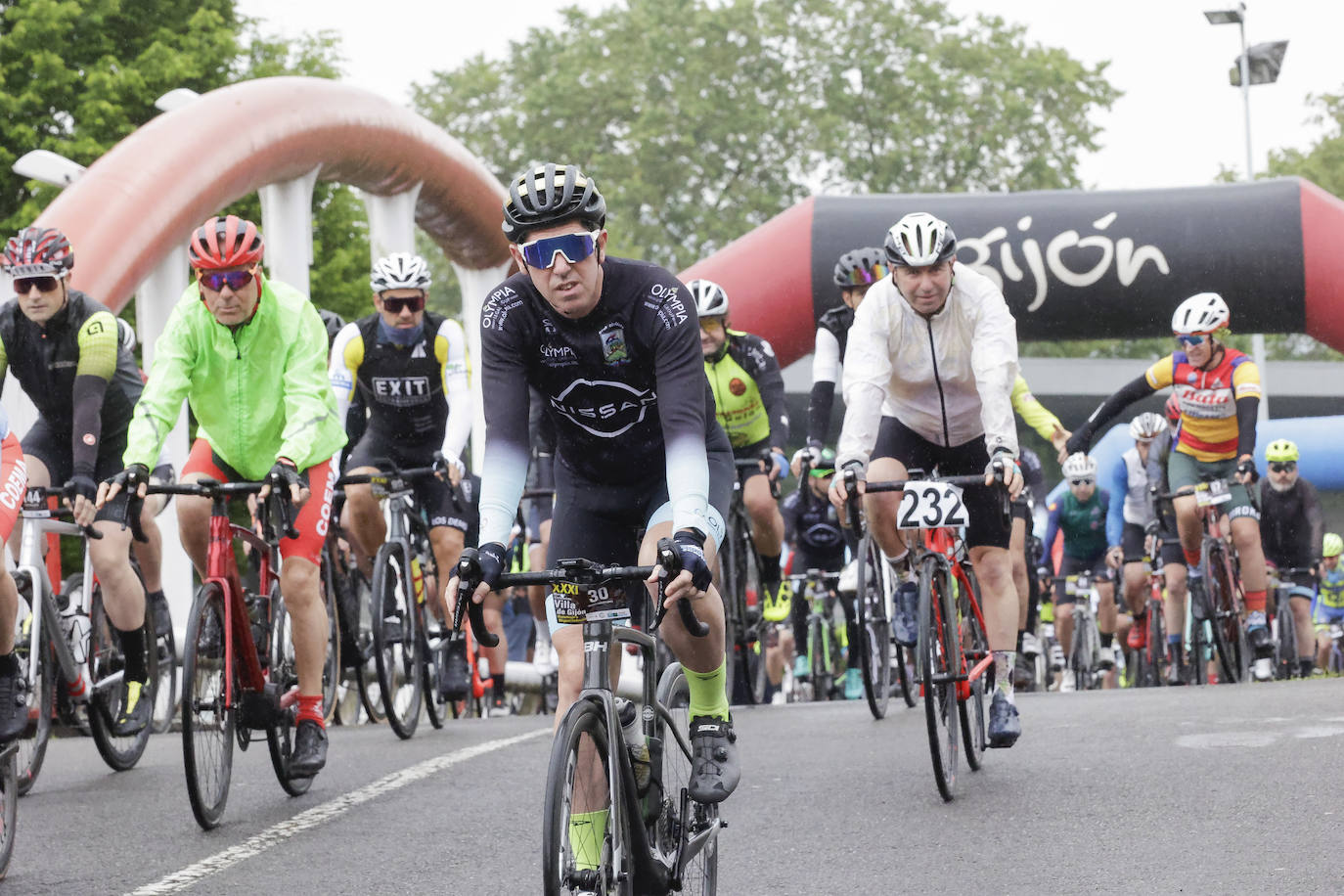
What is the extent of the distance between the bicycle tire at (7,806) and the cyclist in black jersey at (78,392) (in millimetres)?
1926

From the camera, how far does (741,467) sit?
1148 centimetres

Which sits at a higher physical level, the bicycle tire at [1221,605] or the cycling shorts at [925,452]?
the cycling shorts at [925,452]

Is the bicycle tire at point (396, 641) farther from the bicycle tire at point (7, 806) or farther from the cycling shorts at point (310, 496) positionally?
the bicycle tire at point (7, 806)

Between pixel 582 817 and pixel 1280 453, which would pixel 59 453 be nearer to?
pixel 582 817

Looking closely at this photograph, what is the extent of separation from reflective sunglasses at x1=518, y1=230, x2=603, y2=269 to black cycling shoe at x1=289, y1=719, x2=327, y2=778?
352 centimetres

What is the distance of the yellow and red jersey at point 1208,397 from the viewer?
13.1 metres

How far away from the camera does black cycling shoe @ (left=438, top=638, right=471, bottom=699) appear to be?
10.7 m

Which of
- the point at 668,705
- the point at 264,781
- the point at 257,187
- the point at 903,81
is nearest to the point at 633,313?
the point at 668,705

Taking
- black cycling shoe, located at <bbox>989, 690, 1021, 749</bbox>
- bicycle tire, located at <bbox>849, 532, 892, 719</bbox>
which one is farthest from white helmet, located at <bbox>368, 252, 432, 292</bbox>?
black cycling shoe, located at <bbox>989, 690, 1021, 749</bbox>

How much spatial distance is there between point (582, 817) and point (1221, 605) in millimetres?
10090

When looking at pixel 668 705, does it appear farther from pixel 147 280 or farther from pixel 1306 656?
pixel 1306 656

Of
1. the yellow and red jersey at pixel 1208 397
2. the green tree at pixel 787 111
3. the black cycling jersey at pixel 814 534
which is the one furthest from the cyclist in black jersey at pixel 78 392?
the green tree at pixel 787 111

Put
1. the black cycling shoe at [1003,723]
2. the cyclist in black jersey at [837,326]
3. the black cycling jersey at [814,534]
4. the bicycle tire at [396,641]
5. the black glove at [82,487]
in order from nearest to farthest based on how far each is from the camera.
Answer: the black cycling shoe at [1003,723] → the black glove at [82,487] → the bicycle tire at [396,641] → the cyclist in black jersey at [837,326] → the black cycling jersey at [814,534]

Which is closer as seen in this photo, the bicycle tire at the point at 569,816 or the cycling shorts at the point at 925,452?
the bicycle tire at the point at 569,816
